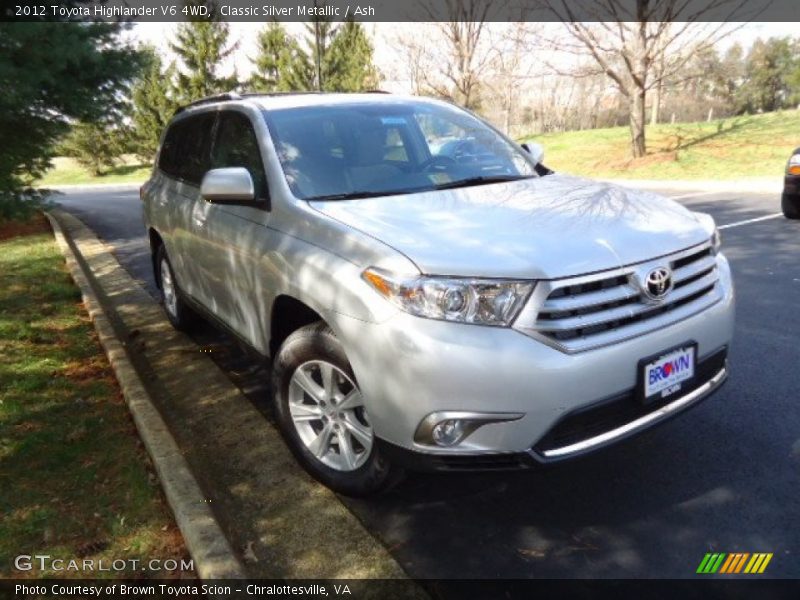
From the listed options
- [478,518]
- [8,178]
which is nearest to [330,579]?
[478,518]

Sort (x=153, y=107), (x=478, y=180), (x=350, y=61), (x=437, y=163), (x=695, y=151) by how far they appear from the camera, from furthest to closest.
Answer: (x=350, y=61) → (x=153, y=107) → (x=695, y=151) → (x=437, y=163) → (x=478, y=180)

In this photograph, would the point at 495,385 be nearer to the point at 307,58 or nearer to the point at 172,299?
the point at 172,299

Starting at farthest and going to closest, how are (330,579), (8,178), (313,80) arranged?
(313,80) < (8,178) < (330,579)

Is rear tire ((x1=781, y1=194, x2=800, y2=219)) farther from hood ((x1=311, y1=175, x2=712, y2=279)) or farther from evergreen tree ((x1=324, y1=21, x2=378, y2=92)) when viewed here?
evergreen tree ((x1=324, y1=21, x2=378, y2=92))

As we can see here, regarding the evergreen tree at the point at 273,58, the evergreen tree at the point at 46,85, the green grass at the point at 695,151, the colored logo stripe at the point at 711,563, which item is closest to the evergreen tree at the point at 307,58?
the evergreen tree at the point at 273,58

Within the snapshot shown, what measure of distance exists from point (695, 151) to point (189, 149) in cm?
1815

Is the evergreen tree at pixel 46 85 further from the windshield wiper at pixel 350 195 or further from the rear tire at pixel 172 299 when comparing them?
the windshield wiper at pixel 350 195

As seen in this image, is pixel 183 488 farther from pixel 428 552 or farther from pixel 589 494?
pixel 589 494

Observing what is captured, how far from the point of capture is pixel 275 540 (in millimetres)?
2619

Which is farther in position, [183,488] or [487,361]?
[183,488]

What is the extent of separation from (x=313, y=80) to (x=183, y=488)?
44.4 meters

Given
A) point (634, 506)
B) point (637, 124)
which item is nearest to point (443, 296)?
point (634, 506)

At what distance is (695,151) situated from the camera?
18.9 metres

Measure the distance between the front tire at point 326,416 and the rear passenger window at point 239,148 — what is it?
0.92 metres
